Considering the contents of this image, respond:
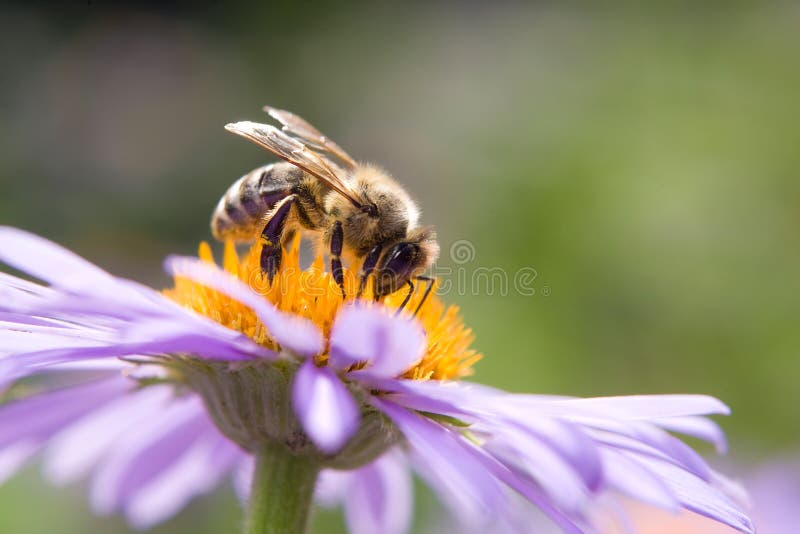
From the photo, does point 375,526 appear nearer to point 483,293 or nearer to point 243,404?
point 243,404

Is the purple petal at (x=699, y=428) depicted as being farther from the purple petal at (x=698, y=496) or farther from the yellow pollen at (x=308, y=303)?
the yellow pollen at (x=308, y=303)

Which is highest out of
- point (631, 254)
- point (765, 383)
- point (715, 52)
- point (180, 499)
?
point (715, 52)

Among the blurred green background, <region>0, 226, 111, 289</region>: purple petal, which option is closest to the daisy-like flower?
<region>0, 226, 111, 289</region>: purple petal

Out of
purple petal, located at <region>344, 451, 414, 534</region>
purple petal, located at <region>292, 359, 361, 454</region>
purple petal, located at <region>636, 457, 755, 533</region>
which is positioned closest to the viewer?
purple petal, located at <region>292, 359, 361, 454</region>

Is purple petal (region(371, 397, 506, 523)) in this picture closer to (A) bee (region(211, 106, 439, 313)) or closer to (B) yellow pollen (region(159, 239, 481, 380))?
(B) yellow pollen (region(159, 239, 481, 380))

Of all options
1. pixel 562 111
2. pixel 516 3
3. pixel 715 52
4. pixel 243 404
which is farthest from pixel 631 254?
pixel 516 3

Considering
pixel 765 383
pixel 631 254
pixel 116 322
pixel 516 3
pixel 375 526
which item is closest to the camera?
pixel 116 322

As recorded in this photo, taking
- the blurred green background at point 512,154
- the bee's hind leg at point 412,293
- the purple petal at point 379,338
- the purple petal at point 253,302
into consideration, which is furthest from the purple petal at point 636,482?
the blurred green background at point 512,154

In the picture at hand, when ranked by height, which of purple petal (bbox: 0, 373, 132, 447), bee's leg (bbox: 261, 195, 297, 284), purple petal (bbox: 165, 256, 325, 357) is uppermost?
bee's leg (bbox: 261, 195, 297, 284)
